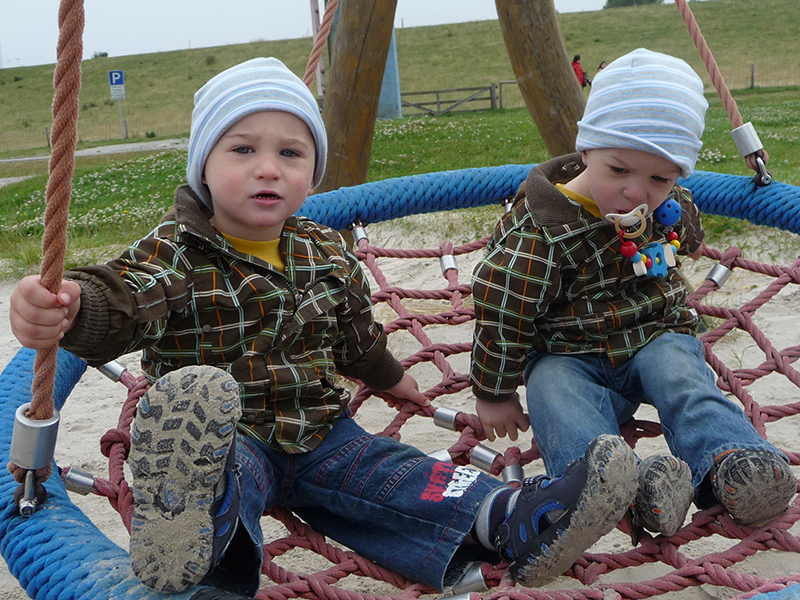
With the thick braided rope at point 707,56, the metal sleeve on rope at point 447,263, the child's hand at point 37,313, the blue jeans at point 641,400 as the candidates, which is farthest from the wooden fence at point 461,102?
the child's hand at point 37,313

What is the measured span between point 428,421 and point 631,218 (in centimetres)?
111

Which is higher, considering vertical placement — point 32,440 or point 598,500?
point 32,440

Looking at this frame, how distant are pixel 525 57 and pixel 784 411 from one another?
1.36 metres

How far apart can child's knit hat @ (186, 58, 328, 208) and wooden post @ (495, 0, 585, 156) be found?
1281 mm

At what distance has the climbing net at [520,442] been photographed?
112 centimetres

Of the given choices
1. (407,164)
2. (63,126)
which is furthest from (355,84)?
(407,164)

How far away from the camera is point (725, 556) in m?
1.13

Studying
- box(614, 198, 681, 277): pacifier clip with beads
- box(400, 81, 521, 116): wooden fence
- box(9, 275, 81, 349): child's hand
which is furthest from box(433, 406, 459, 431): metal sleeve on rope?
box(400, 81, 521, 116): wooden fence

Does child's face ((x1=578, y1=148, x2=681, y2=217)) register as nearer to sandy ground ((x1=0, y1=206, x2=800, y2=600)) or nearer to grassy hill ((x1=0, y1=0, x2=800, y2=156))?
sandy ground ((x1=0, y1=206, x2=800, y2=600))

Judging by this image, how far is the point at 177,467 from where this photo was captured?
907mm

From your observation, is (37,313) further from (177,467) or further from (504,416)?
(504,416)

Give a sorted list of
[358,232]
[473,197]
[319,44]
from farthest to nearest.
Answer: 1. [473,197]
2. [358,232]
3. [319,44]

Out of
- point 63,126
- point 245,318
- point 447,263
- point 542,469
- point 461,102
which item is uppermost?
point 63,126

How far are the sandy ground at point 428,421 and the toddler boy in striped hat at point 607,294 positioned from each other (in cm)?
38
